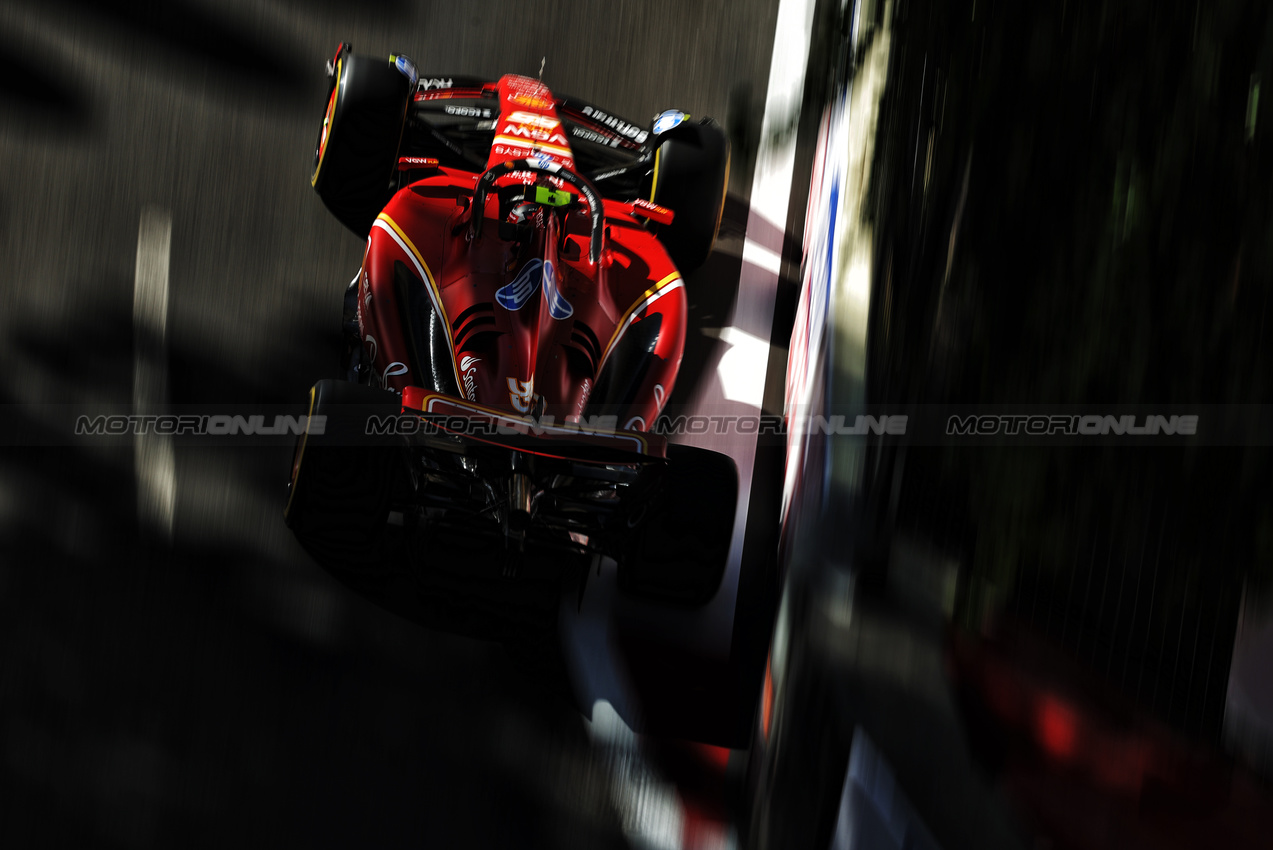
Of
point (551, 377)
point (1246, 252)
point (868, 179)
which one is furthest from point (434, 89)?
point (1246, 252)

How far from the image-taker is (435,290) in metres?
2.99

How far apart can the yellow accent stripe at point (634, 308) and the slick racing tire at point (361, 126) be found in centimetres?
116

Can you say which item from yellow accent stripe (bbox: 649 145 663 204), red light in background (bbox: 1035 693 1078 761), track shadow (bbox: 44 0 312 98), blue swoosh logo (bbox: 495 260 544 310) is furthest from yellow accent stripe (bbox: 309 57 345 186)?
red light in background (bbox: 1035 693 1078 761)

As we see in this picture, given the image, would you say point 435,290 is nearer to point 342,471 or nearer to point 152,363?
point 342,471

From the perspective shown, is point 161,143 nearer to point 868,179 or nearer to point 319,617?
point 319,617

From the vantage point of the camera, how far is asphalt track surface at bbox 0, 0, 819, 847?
10.2 ft

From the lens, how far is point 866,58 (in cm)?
279

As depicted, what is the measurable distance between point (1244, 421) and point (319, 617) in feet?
10.3

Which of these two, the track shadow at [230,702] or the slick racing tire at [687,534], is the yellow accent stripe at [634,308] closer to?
the slick racing tire at [687,534]

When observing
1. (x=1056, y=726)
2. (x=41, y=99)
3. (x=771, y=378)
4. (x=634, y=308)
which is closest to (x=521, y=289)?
(x=634, y=308)

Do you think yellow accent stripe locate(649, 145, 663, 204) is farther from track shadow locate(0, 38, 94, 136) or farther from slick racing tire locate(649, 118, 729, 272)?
track shadow locate(0, 38, 94, 136)

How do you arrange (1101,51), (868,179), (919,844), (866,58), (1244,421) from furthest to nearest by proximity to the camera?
(866,58), (868,179), (919,844), (1101,51), (1244,421)

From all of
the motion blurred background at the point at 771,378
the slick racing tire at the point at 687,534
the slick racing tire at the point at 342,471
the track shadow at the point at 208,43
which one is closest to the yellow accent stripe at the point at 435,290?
the slick racing tire at the point at 342,471

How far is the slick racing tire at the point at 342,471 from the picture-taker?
235cm
